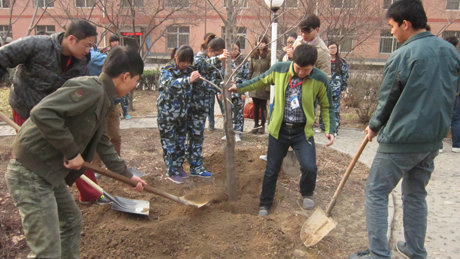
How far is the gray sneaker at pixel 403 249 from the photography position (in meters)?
2.96

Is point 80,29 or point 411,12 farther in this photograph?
point 80,29

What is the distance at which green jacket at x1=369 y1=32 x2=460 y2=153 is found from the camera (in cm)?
245

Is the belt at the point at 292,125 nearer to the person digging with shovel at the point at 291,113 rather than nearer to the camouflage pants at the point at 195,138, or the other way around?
the person digging with shovel at the point at 291,113

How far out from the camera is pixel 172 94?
417cm

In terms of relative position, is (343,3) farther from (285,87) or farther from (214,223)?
(214,223)

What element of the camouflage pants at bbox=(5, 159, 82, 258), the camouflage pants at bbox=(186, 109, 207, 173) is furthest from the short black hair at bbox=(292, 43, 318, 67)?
the camouflage pants at bbox=(5, 159, 82, 258)

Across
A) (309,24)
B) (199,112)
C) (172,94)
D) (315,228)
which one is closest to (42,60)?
(172,94)

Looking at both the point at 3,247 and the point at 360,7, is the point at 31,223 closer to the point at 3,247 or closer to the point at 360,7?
the point at 3,247

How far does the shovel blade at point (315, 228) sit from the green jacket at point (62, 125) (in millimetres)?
1954

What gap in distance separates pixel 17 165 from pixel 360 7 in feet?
33.6

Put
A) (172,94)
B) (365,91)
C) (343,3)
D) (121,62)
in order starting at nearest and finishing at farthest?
(121,62) < (172,94) < (365,91) < (343,3)

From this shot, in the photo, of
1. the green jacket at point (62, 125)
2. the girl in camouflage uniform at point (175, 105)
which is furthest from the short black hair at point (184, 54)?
the green jacket at point (62, 125)

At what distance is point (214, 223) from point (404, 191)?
1.65 m

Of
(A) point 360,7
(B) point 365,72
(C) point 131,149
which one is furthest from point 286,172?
(A) point 360,7
